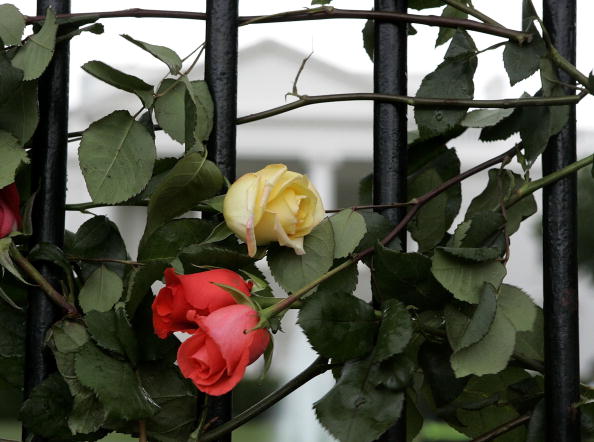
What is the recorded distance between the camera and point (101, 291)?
28cm

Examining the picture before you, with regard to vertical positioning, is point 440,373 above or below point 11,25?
below

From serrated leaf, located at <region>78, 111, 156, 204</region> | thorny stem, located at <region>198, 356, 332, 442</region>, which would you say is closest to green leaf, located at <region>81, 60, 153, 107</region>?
serrated leaf, located at <region>78, 111, 156, 204</region>

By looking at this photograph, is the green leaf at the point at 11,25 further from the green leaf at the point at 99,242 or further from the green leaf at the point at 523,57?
the green leaf at the point at 523,57

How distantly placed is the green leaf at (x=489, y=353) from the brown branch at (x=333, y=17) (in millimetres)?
105

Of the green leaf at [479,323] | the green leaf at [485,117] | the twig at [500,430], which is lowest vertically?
the twig at [500,430]

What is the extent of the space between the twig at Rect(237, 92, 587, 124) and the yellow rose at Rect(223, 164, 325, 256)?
3cm

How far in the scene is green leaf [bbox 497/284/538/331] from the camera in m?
0.26

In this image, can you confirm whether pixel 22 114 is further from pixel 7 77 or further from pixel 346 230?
pixel 346 230

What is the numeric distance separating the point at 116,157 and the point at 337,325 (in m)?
0.10

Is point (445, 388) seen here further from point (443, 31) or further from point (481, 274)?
point (443, 31)

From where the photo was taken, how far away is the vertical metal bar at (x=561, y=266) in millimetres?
287

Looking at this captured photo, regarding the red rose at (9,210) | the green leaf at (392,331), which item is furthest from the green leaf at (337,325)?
the red rose at (9,210)

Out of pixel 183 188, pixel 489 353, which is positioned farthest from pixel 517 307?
pixel 183 188

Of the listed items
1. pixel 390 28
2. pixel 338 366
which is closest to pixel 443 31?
pixel 390 28
